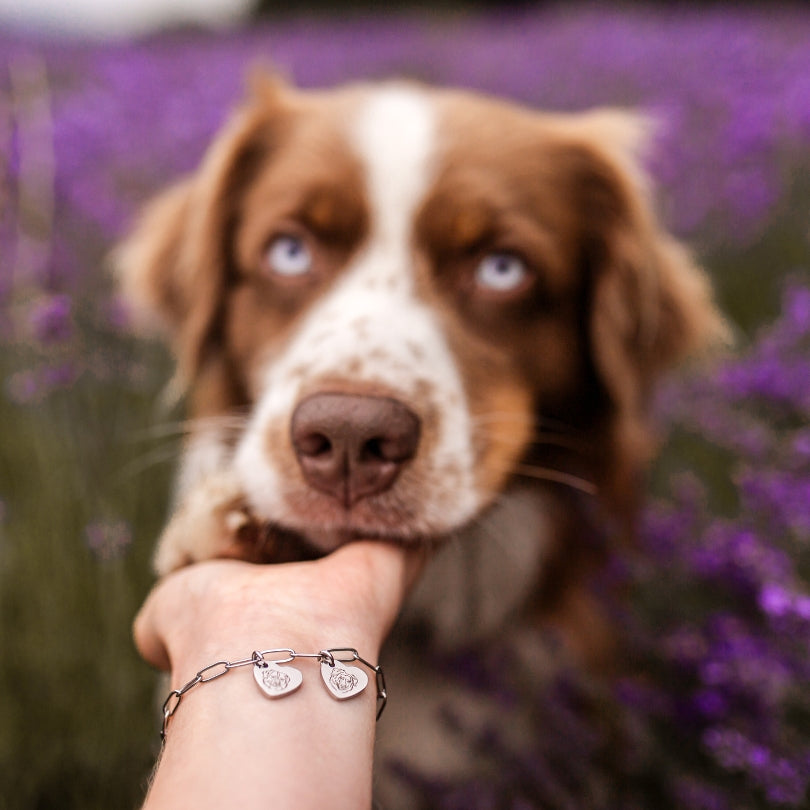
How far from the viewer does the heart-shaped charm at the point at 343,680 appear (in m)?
1.01

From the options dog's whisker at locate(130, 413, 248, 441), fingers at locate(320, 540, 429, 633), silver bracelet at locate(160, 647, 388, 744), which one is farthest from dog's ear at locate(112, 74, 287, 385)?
silver bracelet at locate(160, 647, 388, 744)

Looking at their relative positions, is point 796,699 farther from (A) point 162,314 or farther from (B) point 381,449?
(A) point 162,314

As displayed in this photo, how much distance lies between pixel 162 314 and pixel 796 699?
2.16 m

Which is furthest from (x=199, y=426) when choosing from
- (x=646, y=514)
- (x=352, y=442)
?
(x=646, y=514)

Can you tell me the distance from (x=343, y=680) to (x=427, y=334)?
975mm

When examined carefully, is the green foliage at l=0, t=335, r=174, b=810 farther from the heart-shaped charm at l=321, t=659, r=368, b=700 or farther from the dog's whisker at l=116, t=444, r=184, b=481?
the heart-shaped charm at l=321, t=659, r=368, b=700

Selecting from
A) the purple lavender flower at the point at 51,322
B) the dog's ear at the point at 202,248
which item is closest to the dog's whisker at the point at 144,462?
the dog's ear at the point at 202,248

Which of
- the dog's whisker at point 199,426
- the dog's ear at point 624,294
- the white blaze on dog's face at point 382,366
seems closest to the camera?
the white blaze on dog's face at point 382,366

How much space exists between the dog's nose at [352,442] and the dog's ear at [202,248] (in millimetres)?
913

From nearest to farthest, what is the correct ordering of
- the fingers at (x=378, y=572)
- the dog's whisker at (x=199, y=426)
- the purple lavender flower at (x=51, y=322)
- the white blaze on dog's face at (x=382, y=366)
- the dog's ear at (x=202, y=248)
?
the fingers at (x=378, y=572), the white blaze on dog's face at (x=382, y=366), the purple lavender flower at (x=51, y=322), the dog's whisker at (x=199, y=426), the dog's ear at (x=202, y=248)

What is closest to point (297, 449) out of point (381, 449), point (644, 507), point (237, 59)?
point (381, 449)

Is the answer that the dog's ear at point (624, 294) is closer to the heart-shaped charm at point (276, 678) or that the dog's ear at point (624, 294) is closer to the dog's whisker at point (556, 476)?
the dog's whisker at point (556, 476)

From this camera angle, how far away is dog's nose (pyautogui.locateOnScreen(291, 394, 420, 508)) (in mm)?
1471

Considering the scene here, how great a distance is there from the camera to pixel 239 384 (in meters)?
2.30
